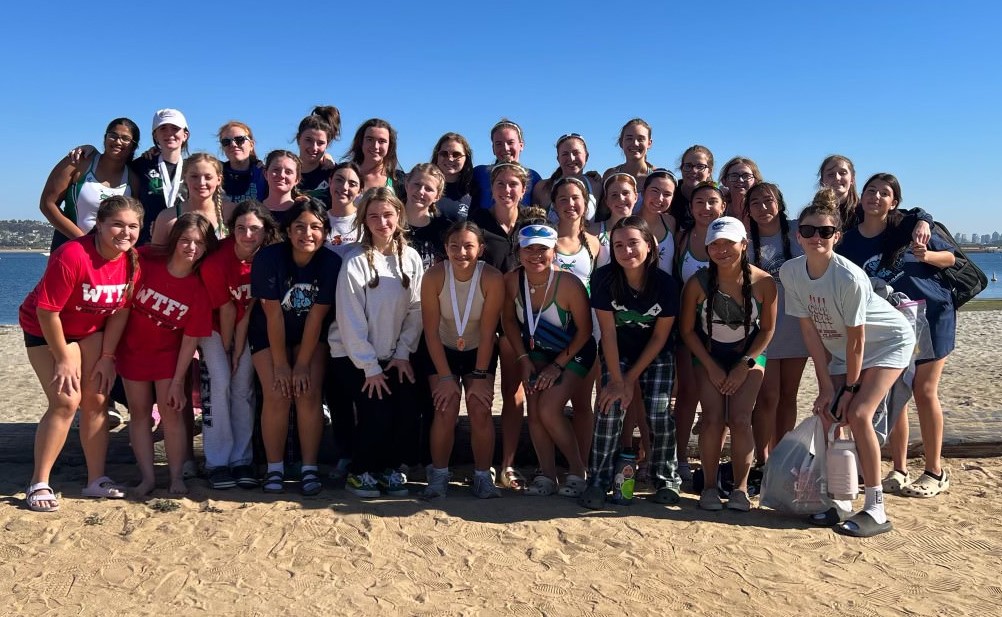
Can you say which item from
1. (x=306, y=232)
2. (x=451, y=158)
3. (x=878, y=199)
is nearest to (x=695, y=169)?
(x=878, y=199)

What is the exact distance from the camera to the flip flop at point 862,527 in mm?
4852

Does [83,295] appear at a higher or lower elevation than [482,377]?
higher

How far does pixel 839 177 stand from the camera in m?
6.26

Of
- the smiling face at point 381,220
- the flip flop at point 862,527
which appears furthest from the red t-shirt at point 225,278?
the flip flop at point 862,527

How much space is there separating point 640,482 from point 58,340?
14.3 ft

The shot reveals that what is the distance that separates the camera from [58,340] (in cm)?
504

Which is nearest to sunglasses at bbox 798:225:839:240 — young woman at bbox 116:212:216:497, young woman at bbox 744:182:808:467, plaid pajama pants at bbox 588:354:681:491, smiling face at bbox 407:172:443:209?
young woman at bbox 744:182:808:467

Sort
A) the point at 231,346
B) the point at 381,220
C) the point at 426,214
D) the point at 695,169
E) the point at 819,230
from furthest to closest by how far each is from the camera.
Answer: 1. the point at 695,169
2. the point at 426,214
3. the point at 231,346
4. the point at 381,220
5. the point at 819,230

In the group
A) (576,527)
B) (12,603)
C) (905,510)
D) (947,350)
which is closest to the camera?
(12,603)

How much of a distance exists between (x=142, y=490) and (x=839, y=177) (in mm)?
5941

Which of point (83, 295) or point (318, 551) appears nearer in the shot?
point (318, 551)

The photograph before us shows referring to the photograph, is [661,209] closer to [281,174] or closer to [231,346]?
[281,174]

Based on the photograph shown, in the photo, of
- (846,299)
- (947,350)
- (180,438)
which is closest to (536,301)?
(846,299)

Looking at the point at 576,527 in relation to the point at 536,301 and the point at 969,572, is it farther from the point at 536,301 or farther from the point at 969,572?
the point at 969,572
